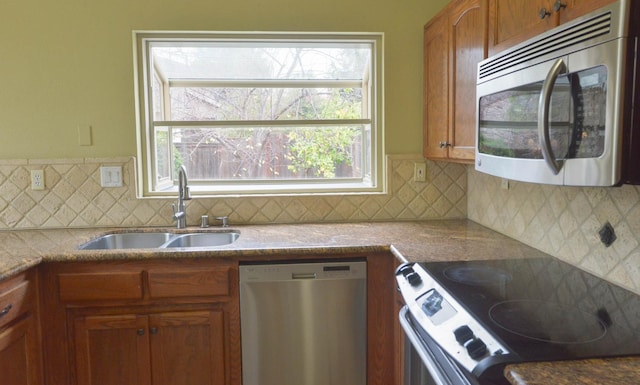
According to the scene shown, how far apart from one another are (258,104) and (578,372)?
220 centimetres

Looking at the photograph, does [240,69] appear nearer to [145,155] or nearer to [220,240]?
[145,155]

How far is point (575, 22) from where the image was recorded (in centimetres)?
105

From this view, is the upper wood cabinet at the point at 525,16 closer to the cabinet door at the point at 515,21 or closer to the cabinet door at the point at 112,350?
the cabinet door at the point at 515,21

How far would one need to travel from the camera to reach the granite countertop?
1821mm

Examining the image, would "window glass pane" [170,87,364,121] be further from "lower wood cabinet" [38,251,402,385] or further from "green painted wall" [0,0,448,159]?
"lower wood cabinet" [38,251,402,385]

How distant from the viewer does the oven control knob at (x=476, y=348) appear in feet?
3.21

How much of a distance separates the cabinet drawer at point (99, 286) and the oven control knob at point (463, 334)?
1400 mm

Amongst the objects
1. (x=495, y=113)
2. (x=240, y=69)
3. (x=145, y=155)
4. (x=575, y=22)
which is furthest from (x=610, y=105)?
(x=145, y=155)

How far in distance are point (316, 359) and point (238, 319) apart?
1.31 ft

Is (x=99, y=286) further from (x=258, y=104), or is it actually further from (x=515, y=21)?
(x=515, y=21)

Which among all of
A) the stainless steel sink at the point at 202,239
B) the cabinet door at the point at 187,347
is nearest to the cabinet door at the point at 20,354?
the cabinet door at the point at 187,347

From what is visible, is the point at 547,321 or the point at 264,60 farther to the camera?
the point at 264,60

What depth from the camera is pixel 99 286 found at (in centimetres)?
191

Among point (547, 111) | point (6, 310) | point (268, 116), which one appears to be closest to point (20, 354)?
point (6, 310)
